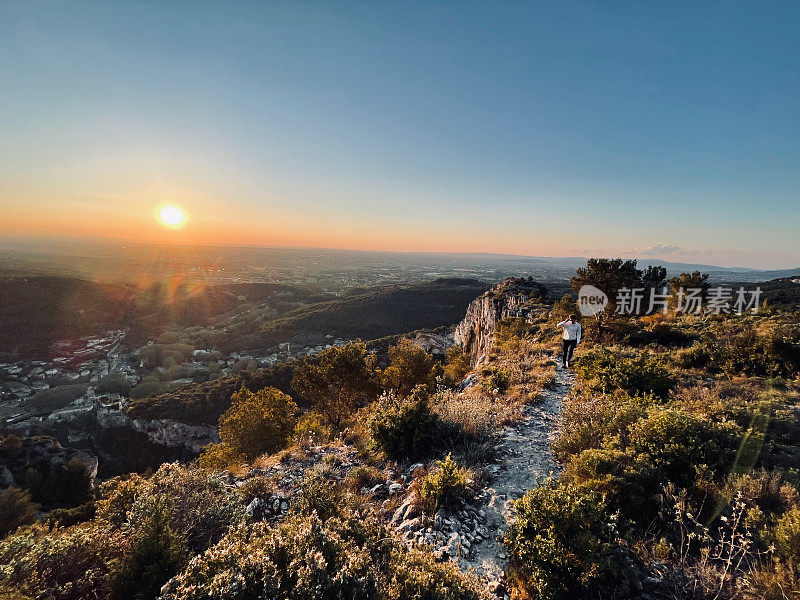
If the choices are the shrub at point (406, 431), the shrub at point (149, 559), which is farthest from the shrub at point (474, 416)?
the shrub at point (149, 559)

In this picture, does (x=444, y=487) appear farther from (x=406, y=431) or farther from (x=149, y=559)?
(x=149, y=559)

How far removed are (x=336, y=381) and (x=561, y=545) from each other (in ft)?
57.5

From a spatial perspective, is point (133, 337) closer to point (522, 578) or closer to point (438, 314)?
point (438, 314)

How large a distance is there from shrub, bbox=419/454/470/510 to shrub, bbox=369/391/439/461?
1873mm

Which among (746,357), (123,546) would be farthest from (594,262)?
(123,546)

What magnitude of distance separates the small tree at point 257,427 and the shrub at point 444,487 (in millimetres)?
13512

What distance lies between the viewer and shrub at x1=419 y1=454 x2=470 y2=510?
5.30 metres

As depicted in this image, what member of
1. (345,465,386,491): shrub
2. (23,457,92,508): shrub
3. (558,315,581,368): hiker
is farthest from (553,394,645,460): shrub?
(23,457,92,508): shrub

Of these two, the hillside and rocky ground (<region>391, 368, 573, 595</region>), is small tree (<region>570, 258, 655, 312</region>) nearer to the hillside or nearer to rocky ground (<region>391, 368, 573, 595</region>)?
rocky ground (<region>391, 368, 573, 595</region>)

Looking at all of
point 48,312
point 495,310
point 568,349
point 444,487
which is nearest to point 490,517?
point 444,487

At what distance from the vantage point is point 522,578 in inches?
152

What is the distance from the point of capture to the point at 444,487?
210 inches

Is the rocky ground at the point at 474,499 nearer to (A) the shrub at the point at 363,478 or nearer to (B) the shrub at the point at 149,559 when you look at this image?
(A) the shrub at the point at 363,478

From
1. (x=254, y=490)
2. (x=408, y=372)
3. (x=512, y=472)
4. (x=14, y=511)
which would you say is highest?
(x=512, y=472)
